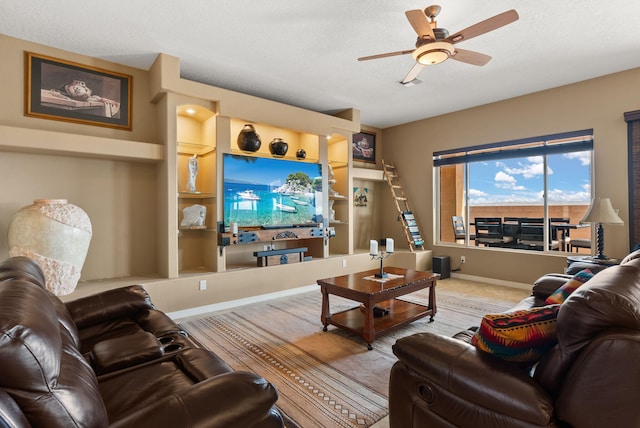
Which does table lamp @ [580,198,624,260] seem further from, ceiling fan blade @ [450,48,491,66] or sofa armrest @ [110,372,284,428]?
sofa armrest @ [110,372,284,428]

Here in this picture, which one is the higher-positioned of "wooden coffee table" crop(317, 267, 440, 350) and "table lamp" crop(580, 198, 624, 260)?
"table lamp" crop(580, 198, 624, 260)

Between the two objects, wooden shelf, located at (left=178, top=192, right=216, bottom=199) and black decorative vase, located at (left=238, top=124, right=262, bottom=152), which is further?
black decorative vase, located at (left=238, top=124, right=262, bottom=152)

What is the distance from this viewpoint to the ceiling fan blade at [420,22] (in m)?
2.41

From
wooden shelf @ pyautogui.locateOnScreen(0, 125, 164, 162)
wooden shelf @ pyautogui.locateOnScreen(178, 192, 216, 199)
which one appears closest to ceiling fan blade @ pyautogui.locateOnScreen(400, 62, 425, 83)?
wooden shelf @ pyautogui.locateOnScreen(178, 192, 216, 199)

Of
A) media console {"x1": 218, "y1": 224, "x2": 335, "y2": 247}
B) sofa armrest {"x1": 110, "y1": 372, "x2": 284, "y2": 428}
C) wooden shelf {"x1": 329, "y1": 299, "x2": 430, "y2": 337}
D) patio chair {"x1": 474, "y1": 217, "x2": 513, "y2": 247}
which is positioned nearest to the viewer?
sofa armrest {"x1": 110, "y1": 372, "x2": 284, "y2": 428}

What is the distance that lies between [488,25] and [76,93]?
416cm

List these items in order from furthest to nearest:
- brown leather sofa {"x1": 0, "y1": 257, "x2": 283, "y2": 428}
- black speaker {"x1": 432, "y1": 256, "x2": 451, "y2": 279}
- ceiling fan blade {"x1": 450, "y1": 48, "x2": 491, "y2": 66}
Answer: black speaker {"x1": 432, "y1": 256, "x2": 451, "y2": 279} < ceiling fan blade {"x1": 450, "y1": 48, "x2": 491, "y2": 66} < brown leather sofa {"x1": 0, "y1": 257, "x2": 283, "y2": 428}

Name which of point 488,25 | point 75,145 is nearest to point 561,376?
point 488,25

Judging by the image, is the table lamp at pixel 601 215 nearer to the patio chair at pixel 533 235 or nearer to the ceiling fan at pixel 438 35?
the patio chair at pixel 533 235

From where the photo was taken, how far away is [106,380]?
151 cm

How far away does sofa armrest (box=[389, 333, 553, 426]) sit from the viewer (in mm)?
1182

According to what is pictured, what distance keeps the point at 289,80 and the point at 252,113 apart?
67 centimetres

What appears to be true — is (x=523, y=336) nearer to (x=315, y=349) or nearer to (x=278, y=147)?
(x=315, y=349)

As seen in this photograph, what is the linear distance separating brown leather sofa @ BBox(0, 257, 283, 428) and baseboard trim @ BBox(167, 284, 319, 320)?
199 centimetres
